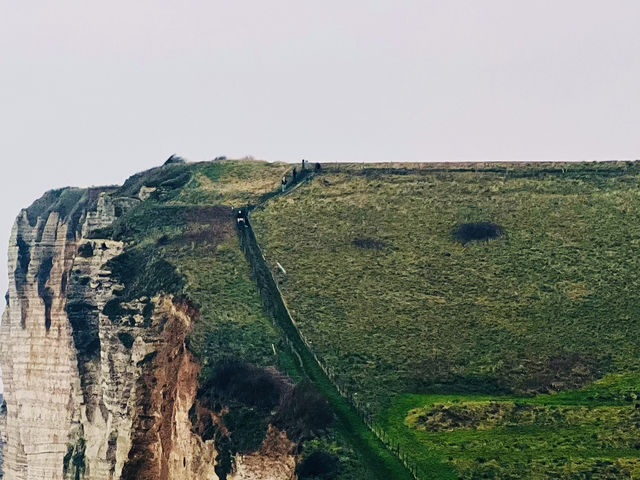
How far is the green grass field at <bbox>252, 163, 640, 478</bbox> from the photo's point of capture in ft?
204

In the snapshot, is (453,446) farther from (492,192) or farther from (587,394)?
(492,192)

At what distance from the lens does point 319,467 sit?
60.3 metres

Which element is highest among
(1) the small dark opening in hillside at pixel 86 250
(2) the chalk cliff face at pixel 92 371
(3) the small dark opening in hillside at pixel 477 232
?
(3) the small dark opening in hillside at pixel 477 232

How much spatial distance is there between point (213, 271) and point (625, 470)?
3292 centimetres

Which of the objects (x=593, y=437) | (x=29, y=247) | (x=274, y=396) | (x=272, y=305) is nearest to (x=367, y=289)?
(x=272, y=305)

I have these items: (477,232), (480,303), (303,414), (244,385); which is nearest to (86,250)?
(477,232)

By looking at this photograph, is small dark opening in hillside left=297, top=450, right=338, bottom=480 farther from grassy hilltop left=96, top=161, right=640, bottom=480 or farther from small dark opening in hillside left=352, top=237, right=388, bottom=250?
small dark opening in hillside left=352, top=237, right=388, bottom=250

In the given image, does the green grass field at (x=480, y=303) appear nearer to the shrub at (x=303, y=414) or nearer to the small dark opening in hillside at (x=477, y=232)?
the small dark opening in hillside at (x=477, y=232)

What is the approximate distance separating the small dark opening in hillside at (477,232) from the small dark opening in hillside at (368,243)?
5.30 metres

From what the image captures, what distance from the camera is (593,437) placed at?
201 ft

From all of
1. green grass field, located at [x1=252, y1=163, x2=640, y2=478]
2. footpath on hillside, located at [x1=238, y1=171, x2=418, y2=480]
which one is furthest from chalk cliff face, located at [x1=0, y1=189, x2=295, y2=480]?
green grass field, located at [x1=252, y1=163, x2=640, y2=478]

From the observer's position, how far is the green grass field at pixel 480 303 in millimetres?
62281

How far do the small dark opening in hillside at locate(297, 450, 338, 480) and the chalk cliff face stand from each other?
913 millimetres

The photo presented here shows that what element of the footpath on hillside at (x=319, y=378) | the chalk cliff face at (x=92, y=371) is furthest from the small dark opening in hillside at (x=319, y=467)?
the footpath on hillside at (x=319, y=378)
